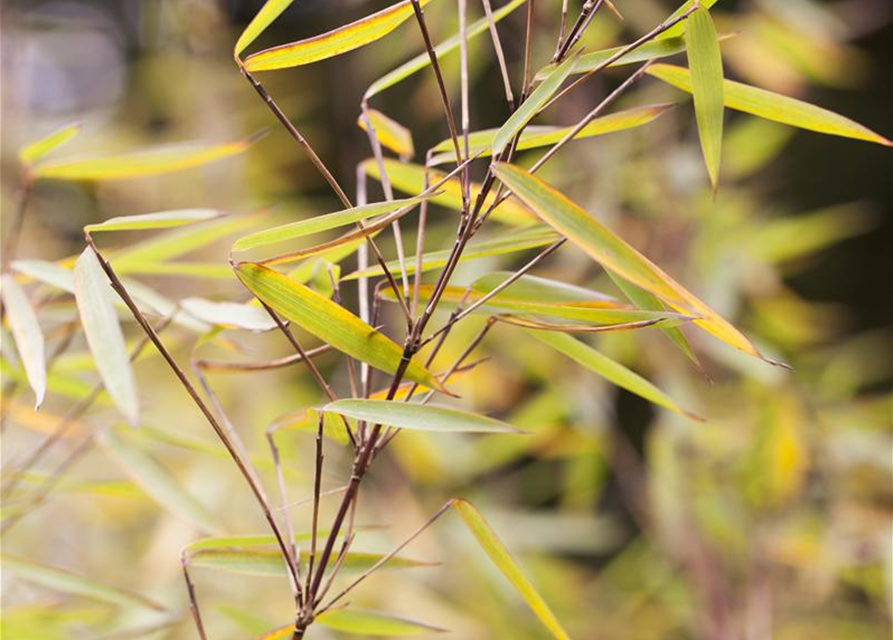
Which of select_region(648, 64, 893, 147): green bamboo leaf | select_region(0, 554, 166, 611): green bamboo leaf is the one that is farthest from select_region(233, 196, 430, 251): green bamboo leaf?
select_region(0, 554, 166, 611): green bamboo leaf

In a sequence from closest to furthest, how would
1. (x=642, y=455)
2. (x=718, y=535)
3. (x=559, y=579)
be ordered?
1. (x=718, y=535)
2. (x=559, y=579)
3. (x=642, y=455)

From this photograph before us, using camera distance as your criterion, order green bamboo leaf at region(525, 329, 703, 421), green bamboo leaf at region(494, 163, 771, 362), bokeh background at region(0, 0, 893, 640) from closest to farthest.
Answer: green bamboo leaf at region(494, 163, 771, 362) < green bamboo leaf at region(525, 329, 703, 421) < bokeh background at region(0, 0, 893, 640)

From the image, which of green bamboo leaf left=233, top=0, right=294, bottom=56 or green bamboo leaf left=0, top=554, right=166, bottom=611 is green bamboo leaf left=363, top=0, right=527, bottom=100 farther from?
green bamboo leaf left=0, top=554, right=166, bottom=611

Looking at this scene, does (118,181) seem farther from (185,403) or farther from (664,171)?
(664,171)

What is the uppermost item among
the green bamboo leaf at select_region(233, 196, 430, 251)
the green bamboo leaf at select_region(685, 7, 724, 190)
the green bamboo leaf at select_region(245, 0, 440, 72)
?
the green bamboo leaf at select_region(245, 0, 440, 72)

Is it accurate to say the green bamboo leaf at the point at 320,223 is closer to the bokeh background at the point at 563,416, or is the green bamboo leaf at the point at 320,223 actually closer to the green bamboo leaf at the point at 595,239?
the green bamboo leaf at the point at 595,239

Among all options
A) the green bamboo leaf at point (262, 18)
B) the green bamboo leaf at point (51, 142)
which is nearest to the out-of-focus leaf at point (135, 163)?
the green bamboo leaf at point (51, 142)

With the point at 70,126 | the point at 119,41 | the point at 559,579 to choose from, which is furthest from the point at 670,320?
the point at 119,41
